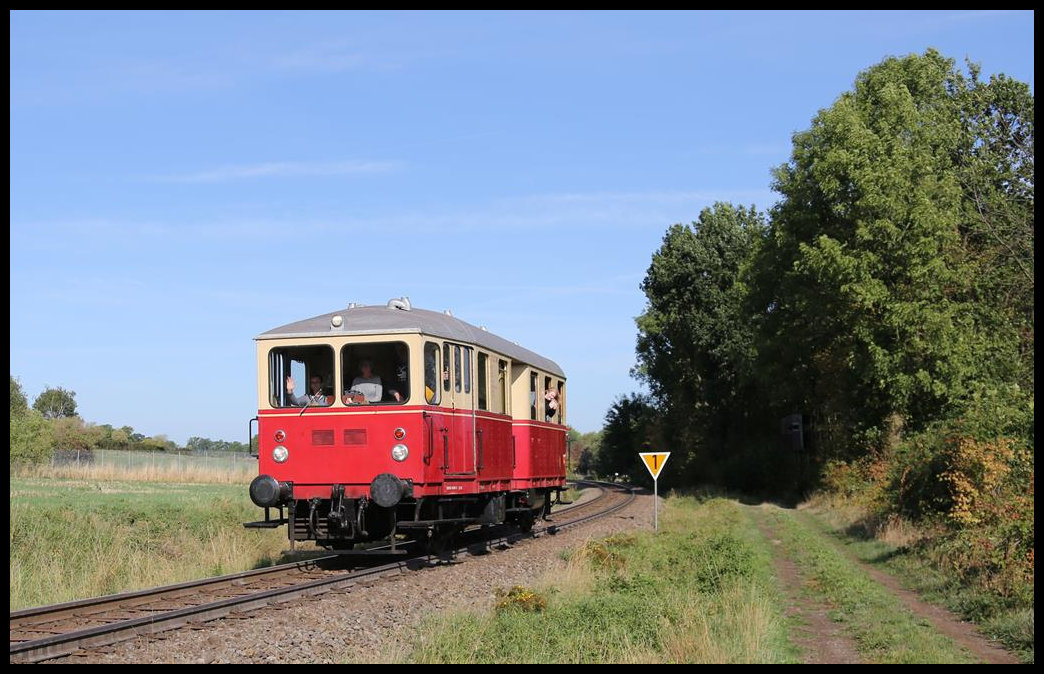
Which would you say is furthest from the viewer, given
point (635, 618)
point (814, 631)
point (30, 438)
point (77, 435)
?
point (77, 435)

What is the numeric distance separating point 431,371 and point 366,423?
1.19 m

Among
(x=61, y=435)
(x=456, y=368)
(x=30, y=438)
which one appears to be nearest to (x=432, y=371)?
(x=456, y=368)

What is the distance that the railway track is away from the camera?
959 centimetres

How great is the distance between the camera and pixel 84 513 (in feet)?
78.0

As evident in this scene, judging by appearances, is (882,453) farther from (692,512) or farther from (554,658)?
(554,658)

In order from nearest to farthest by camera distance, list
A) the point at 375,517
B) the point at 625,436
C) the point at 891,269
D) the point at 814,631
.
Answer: the point at 814,631
the point at 375,517
the point at 891,269
the point at 625,436

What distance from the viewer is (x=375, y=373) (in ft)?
51.9

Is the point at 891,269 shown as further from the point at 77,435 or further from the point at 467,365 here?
the point at 77,435

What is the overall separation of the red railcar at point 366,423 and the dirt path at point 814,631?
5018 millimetres

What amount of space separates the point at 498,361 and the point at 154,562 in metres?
6.33

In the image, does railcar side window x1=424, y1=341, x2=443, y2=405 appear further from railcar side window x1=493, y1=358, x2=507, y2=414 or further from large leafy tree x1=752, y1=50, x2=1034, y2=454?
large leafy tree x1=752, y1=50, x2=1034, y2=454

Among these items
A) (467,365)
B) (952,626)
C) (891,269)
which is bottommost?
(952,626)

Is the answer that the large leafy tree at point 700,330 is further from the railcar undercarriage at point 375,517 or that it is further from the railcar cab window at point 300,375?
the railcar cab window at point 300,375
